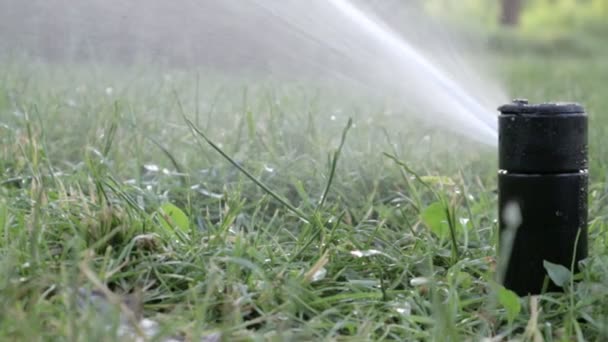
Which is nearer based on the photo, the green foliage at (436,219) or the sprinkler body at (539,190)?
the sprinkler body at (539,190)

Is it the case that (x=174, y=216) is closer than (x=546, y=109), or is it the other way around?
(x=546, y=109)

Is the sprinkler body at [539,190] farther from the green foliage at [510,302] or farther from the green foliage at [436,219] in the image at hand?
the green foliage at [436,219]

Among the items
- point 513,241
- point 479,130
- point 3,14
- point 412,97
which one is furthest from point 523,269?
point 3,14

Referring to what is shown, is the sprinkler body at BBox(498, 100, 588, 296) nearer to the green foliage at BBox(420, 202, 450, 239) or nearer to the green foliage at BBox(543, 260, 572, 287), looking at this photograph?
the green foliage at BBox(543, 260, 572, 287)

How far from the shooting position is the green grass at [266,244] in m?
1.50

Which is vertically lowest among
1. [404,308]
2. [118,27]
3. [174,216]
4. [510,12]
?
[404,308]

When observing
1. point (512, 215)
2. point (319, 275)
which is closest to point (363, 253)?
point (319, 275)

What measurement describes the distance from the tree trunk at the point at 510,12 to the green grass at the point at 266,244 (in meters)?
14.0

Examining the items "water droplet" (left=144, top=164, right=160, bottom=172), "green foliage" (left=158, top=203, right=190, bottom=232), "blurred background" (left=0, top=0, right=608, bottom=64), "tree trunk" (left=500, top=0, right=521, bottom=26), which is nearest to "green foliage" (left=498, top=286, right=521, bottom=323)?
"green foliage" (left=158, top=203, right=190, bottom=232)

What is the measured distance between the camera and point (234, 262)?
1.64 m

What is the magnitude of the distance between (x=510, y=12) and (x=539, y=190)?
616 inches

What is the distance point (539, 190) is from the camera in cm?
162

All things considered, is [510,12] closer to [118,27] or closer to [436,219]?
[118,27]

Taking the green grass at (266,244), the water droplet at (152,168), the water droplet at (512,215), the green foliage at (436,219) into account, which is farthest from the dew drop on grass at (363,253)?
the water droplet at (152,168)
